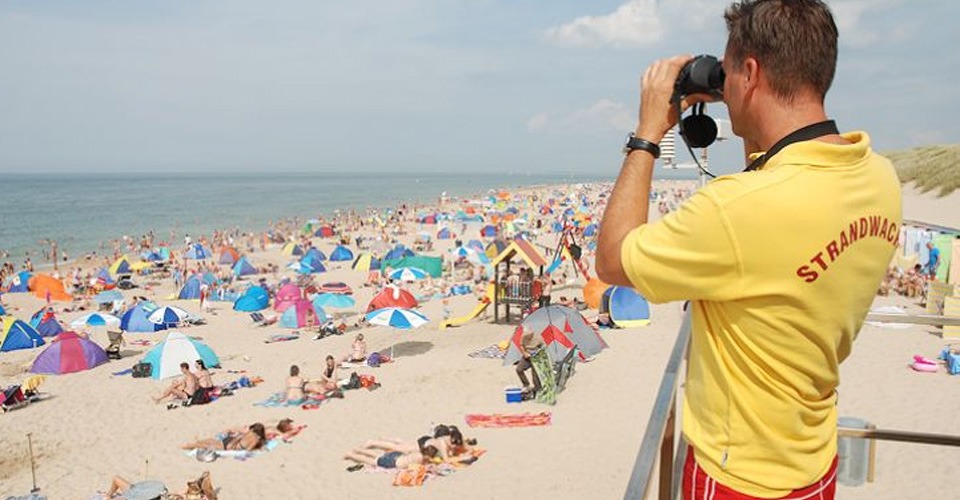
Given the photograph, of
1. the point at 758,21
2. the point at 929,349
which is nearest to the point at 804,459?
the point at 758,21

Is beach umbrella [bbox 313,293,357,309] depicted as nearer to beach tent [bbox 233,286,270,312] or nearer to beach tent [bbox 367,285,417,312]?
beach tent [bbox 367,285,417,312]

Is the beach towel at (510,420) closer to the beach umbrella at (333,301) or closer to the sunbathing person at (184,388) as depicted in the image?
the sunbathing person at (184,388)

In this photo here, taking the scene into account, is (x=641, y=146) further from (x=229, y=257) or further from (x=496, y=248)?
(x=229, y=257)

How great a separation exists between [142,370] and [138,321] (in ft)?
14.6

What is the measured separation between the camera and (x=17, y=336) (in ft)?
49.2

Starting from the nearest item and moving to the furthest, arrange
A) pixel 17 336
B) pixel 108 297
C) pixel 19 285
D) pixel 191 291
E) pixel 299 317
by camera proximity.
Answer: pixel 17 336 → pixel 299 317 → pixel 108 297 → pixel 191 291 → pixel 19 285

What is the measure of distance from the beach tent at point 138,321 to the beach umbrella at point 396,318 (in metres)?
6.75

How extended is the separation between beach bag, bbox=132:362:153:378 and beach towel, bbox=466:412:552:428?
680 cm

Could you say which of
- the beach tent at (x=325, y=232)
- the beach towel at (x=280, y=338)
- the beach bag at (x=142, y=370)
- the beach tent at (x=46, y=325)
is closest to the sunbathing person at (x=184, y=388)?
the beach bag at (x=142, y=370)

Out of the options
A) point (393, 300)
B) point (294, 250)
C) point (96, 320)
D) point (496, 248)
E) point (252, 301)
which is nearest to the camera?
point (393, 300)

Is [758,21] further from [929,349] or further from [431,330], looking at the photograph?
[431,330]

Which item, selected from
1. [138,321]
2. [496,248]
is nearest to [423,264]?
[496,248]

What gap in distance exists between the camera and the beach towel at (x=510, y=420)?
366 inches

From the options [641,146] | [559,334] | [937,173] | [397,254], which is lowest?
[397,254]
